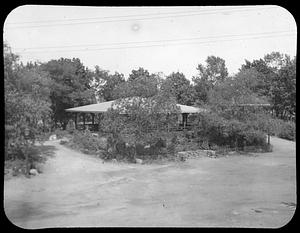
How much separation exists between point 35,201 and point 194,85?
4.63 m

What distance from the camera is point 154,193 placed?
7.46 metres

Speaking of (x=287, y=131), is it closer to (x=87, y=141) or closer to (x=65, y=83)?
(x=87, y=141)

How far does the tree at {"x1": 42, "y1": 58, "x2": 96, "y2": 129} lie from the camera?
7.25 metres

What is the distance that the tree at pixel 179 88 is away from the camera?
26.7 feet

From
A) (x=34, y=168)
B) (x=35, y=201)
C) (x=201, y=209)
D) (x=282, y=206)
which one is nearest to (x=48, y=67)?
(x=34, y=168)

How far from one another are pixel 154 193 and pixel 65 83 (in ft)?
10.2

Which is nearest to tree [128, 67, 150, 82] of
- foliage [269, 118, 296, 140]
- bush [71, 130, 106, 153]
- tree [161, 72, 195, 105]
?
tree [161, 72, 195, 105]

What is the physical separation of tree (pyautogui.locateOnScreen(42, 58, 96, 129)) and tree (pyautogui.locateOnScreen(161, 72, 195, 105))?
6.32 feet

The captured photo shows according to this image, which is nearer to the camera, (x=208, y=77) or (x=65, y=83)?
(x=65, y=83)

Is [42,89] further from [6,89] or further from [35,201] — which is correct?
[35,201]

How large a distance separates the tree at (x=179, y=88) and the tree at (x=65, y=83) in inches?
→ 75.9

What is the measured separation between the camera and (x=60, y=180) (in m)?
7.24

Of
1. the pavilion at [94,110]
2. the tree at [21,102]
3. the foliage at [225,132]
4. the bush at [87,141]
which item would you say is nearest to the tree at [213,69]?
the pavilion at [94,110]

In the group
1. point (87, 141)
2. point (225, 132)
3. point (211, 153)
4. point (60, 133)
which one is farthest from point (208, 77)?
point (60, 133)
